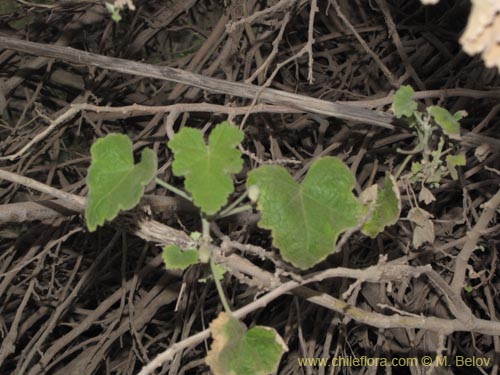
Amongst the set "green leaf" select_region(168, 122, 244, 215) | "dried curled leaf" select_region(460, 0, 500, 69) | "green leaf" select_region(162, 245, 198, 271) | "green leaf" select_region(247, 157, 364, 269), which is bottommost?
"green leaf" select_region(162, 245, 198, 271)

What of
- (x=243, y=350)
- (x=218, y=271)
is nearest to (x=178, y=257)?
(x=218, y=271)

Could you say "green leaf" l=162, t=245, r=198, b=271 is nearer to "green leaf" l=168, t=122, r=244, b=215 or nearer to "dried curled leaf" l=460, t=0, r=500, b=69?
"green leaf" l=168, t=122, r=244, b=215

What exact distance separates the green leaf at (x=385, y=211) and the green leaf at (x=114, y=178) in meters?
0.39

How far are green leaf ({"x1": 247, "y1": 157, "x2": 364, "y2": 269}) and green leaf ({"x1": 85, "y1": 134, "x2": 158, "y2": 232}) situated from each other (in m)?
0.15

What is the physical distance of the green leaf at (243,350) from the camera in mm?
764

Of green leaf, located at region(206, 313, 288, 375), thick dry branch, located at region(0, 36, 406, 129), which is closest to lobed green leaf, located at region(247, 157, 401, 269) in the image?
green leaf, located at region(206, 313, 288, 375)

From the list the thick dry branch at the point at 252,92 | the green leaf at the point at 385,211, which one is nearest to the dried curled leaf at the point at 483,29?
the green leaf at the point at 385,211

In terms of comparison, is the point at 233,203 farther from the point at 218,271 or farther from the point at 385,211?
the point at 385,211

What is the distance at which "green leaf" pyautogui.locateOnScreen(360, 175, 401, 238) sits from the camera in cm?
93

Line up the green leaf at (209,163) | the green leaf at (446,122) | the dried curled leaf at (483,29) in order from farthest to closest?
the green leaf at (446,122) → the green leaf at (209,163) → the dried curled leaf at (483,29)

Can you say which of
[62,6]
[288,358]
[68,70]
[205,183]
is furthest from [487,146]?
[68,70]

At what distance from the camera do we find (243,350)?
788mm

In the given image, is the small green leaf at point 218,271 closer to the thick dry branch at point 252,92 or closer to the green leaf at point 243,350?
the green leaf at point 243,350

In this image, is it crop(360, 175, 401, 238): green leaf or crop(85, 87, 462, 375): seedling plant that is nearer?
crop(85, 87, 462, 375): seedling plant
